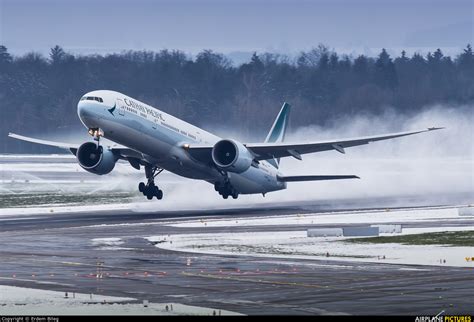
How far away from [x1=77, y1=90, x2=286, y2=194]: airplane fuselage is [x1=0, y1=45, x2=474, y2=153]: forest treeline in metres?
26.9

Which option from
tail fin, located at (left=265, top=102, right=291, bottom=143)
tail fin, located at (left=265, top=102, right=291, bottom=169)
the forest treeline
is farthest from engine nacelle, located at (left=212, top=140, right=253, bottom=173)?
the forest treeline

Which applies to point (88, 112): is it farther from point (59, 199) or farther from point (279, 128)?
point (59, 199)

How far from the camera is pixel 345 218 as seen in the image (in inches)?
2181

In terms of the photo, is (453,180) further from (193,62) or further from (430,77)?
(193,62)

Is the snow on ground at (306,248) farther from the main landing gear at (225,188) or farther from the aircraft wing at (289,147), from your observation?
the main landing gear at (225,188)

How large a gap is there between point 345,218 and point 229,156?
920 cm

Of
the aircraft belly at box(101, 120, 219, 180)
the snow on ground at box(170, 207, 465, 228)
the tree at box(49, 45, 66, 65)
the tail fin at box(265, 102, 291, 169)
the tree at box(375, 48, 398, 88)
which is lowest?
the snow on ground at box(170, 207, 465, 228)

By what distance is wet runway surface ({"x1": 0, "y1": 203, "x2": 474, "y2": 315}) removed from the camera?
2430 cm

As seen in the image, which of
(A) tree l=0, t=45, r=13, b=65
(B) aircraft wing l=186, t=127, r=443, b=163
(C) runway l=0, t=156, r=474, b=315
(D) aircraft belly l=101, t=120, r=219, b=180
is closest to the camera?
(C) runway l=0, t=156, r=474, b=315

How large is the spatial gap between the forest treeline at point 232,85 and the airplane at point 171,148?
27.1 m

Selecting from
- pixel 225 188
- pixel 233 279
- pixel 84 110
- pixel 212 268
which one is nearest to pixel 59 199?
pixel 225 188

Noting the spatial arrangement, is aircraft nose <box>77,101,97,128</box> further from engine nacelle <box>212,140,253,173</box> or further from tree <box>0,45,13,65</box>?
tree <box>0,45,13,65</box>

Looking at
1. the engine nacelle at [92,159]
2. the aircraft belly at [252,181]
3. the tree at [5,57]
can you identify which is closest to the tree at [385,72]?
the aircraft belly at [252,181]

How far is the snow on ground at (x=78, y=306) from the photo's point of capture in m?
22.9
